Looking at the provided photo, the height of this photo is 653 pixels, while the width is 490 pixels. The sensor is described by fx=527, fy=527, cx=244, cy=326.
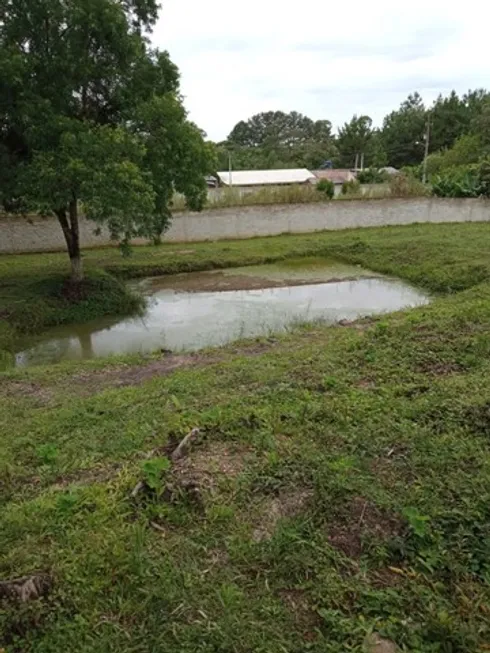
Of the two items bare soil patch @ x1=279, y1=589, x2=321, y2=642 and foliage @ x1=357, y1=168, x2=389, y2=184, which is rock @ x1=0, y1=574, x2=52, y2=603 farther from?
foliage @ x1=357, y1=168, x2=389, y2=184

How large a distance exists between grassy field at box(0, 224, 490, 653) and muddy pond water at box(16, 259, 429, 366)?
2863 millimetres

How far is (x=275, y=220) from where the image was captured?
55.8ft

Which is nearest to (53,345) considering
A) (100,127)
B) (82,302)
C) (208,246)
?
(82,302)

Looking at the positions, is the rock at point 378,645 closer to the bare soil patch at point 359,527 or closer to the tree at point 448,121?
the bare soil patch at point 359,527

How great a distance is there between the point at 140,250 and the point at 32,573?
1287 cm

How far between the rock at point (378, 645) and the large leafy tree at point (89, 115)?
6801 millimetres

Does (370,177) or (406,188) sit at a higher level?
(370,177)

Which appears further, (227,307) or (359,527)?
(227,307)

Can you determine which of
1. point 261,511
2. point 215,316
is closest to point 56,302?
point 215,316

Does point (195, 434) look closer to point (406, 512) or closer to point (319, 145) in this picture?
point (406, 512)

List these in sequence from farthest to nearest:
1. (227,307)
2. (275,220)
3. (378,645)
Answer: (275,220)
(227,307)
(378,645)

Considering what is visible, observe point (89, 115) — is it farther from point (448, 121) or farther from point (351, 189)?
point (448, 121)

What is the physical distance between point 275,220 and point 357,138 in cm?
2468

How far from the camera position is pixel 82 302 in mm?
9195
